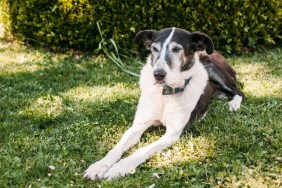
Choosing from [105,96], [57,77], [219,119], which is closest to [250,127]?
[219,119]

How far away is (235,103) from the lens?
539cm

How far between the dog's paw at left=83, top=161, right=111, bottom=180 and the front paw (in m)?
0.05

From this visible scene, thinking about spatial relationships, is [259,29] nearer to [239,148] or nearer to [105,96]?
[105,96]

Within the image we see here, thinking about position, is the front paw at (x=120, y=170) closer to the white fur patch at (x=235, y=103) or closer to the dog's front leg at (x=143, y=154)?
the dog's front leg at (x=143, y=154)

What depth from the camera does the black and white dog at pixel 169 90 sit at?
4258mm

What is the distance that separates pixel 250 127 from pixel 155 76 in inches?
48.1

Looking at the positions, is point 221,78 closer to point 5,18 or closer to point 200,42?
point 200,42

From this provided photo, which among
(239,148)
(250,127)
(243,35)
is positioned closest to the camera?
(239,148)

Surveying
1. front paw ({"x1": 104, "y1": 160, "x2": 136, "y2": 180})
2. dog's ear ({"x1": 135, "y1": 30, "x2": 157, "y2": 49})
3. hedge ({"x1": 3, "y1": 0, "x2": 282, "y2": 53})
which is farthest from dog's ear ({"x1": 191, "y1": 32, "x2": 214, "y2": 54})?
hedge ({"x1": 3, "y1": 0, "x2": 282, "y2": 53})

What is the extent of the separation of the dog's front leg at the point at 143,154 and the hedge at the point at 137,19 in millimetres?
3087

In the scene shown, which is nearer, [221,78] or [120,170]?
[120,170]

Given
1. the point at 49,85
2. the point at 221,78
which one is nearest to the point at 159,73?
the point at 221,78

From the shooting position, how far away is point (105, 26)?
7.32 meters

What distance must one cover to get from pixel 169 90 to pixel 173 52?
17.0 inches
